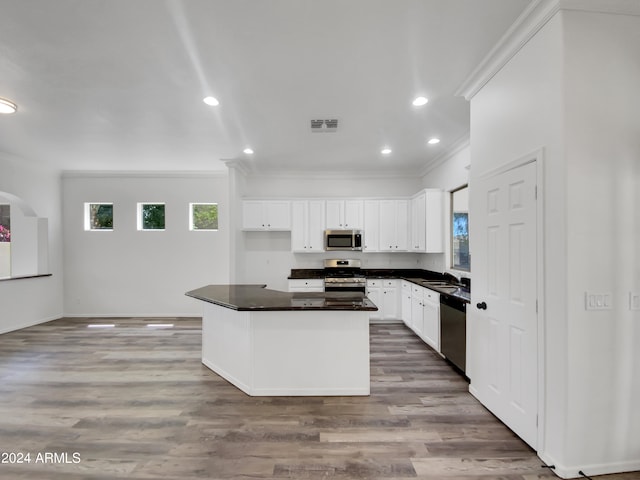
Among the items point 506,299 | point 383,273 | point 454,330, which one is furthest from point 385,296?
point 506,299

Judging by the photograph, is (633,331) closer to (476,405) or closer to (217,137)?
(476,405)

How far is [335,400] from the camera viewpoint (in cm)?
281

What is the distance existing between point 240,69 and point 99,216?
558cm

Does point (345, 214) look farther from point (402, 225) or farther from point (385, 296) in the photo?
point (385, 296)

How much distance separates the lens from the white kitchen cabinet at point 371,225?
5801 millimetres

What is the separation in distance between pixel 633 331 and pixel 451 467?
148cm

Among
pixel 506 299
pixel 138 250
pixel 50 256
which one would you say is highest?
pixel 138 250

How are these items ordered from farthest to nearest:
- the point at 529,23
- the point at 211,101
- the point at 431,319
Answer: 1. the point at 431,319
2. the point at 211,101
3. the point at 529,23

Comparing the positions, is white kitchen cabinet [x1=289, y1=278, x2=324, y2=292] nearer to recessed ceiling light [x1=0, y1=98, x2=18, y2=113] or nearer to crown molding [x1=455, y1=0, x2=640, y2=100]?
crown molding [x1=455, y1=0, x2=640, y2=100]

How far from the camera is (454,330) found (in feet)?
11.2

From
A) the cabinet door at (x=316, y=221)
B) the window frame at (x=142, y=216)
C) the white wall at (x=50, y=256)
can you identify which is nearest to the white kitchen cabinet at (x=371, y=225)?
the cabinet door at (x=316, y=221)

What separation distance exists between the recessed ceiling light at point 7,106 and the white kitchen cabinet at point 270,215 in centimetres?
337

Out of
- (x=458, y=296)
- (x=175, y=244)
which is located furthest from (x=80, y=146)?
(x=458, y=296)

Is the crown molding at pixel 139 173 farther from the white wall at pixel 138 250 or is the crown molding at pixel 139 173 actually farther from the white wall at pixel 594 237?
the white wall at pixel 594 237
